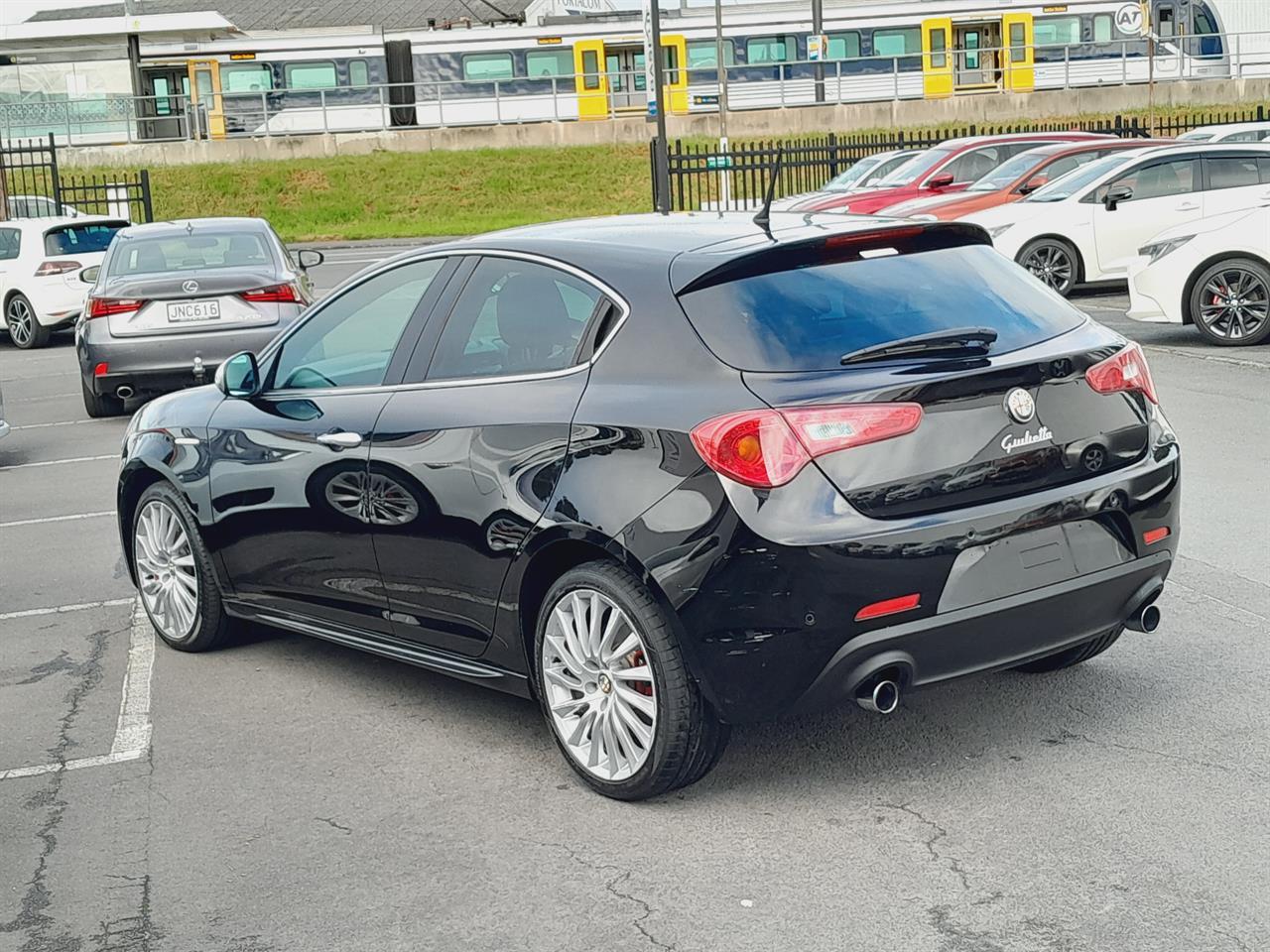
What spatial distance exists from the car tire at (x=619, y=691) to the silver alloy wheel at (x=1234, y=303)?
34.3 feet

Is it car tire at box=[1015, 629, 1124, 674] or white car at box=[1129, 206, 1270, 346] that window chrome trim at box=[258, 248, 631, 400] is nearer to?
car tire at box=[1015, 629, 1124, 674]

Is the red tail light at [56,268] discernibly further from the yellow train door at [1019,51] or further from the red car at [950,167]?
the yellow train door at [1019,51]

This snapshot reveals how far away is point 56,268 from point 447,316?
1628 cm

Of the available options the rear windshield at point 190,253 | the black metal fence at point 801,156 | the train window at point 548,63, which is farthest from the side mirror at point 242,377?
the train window at point 548,63

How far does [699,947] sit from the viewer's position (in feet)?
12.5

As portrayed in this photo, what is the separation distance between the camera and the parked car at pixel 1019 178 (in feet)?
67.2

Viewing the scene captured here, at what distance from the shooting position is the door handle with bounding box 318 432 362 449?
5.59 meters

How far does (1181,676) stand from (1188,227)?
31.1 ft

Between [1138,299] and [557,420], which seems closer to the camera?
[557,420]

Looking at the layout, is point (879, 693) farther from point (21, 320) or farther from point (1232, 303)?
point (21, 320)

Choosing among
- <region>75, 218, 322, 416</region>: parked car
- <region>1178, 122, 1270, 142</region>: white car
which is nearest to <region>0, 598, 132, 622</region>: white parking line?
<region>75, 218, 322, 416</region>: parked car

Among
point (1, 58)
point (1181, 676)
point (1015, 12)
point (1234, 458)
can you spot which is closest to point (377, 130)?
point (1, 58)

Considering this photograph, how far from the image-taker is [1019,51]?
155ft

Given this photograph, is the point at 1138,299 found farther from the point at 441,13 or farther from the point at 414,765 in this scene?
the point at 441,13
